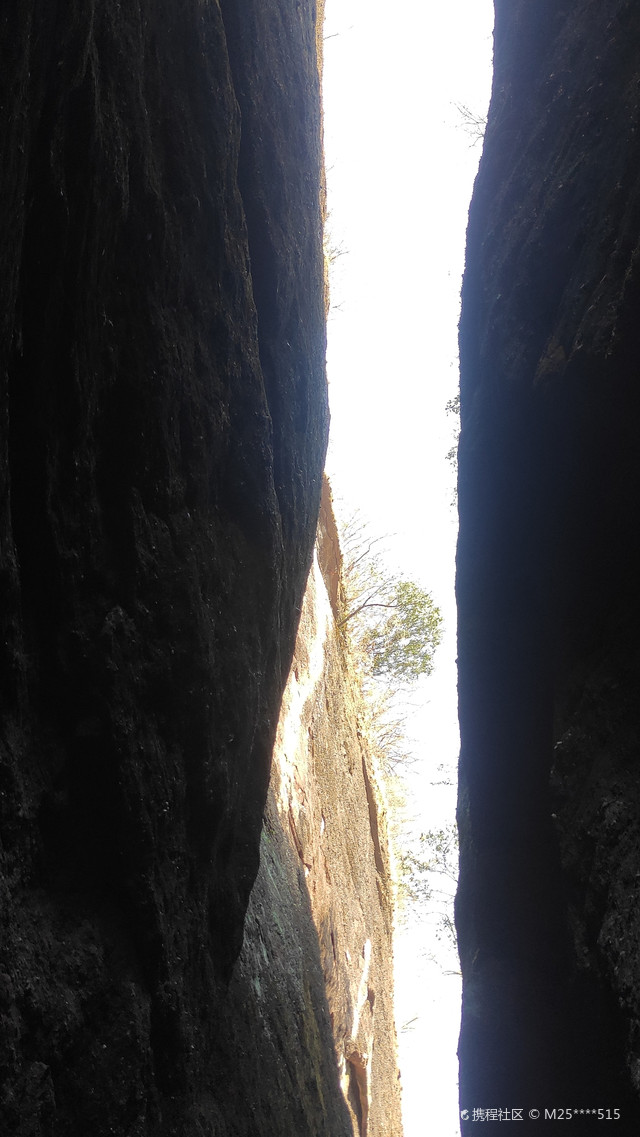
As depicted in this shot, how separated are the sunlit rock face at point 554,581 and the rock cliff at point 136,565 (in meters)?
1.74

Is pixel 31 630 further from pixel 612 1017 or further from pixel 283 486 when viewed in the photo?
pixel 612 1017

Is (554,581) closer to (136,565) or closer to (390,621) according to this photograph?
(136,565)

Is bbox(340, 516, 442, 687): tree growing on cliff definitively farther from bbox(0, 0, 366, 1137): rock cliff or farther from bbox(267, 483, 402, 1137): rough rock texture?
bbox(0, 0, 366, 1137): rock cliff

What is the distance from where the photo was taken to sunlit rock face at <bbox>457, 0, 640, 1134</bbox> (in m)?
4.71

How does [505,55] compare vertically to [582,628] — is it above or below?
above

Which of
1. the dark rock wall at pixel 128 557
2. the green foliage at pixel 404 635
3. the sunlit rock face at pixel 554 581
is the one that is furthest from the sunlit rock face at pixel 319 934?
the green foliage at pixel 404 635

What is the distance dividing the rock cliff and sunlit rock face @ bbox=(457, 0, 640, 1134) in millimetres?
1740

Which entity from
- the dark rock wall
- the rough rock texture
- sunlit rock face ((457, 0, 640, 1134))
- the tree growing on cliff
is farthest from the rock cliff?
the tree growing on cliff

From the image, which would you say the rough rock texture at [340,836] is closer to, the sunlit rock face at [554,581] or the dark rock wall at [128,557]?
the sunlit rock face at [554,581]

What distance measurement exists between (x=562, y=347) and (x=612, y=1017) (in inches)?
148

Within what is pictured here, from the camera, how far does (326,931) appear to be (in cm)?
990

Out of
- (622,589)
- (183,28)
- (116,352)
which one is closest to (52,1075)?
(116,352)

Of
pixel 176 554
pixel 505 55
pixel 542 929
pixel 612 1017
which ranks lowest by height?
pixel 612 1017

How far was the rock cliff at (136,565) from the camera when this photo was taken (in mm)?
2830
